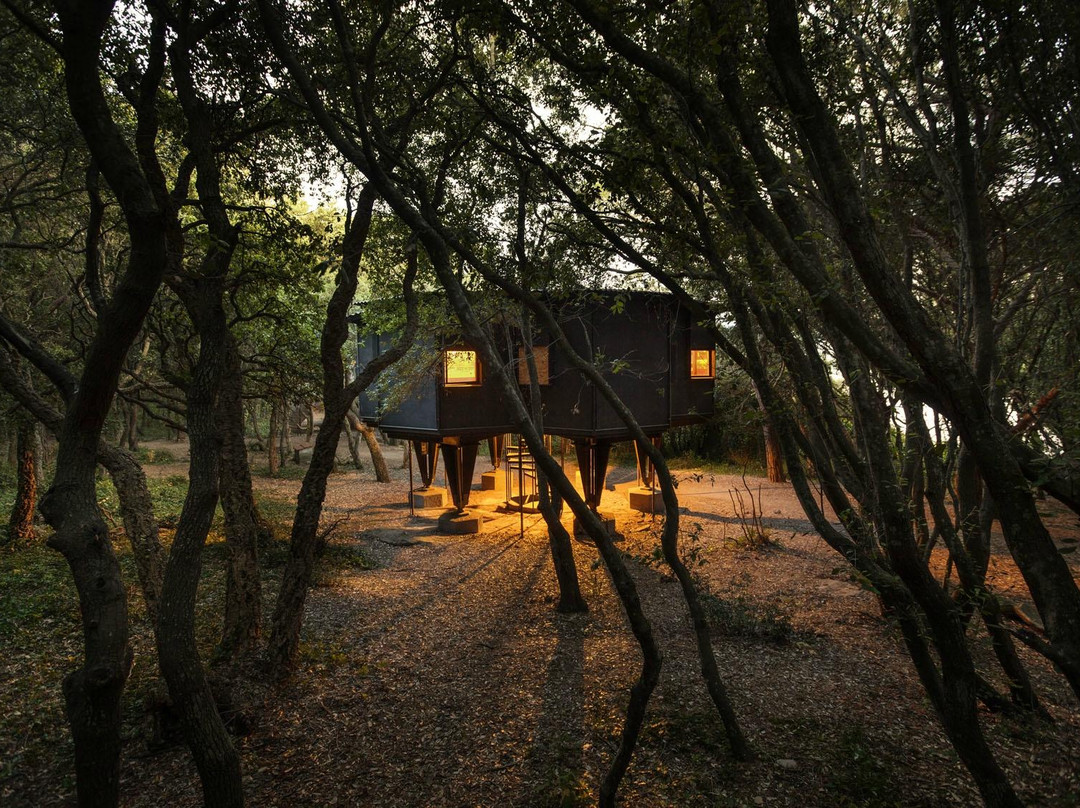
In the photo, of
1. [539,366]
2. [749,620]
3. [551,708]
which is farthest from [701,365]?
[551,708]

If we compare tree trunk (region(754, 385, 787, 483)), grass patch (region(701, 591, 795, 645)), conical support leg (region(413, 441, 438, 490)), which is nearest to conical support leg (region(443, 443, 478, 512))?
conical support leg (region(413, 441, 438, 490))

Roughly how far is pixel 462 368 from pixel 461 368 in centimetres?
3

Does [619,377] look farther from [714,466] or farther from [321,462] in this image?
[714,466]

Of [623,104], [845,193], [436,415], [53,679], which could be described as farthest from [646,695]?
[436,415]

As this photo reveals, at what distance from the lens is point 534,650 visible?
23.9ft

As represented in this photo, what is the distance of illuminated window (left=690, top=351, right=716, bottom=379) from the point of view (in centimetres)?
1462

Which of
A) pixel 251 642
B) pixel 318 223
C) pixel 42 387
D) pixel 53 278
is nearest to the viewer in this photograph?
pixel 251 642

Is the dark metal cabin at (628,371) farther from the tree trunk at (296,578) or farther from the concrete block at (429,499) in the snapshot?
the tree trunk at (296,578)

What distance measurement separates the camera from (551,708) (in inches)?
228

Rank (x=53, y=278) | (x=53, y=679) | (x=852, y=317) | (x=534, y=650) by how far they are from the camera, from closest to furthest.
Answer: (x=852, y=317)
(x=53, y=679)
(x=534, y=650)
(x=53, y=278)

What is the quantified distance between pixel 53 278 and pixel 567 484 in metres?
14.6

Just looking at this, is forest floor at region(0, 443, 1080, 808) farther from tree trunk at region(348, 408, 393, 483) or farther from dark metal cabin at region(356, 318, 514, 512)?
tree trunk at region(348, 408, 393, 483)

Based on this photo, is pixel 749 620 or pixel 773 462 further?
pixel 773 462

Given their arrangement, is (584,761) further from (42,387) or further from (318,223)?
(318,223)
